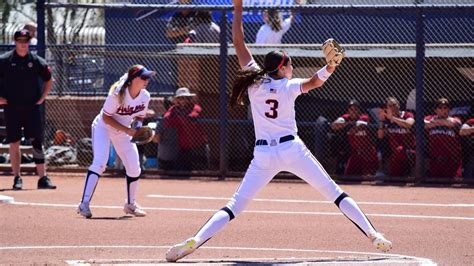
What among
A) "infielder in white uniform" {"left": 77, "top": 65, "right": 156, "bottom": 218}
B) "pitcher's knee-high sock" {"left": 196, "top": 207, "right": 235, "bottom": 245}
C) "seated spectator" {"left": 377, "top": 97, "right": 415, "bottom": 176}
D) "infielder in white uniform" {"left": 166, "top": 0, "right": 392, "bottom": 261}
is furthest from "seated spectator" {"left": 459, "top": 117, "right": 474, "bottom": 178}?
"pitcher's knee-high sock" {"left": 196, "top": 207, "right": 235, "bottom": 245}

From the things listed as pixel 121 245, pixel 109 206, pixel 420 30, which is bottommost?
pixel 109 206

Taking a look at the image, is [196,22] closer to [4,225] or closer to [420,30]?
[420,30]

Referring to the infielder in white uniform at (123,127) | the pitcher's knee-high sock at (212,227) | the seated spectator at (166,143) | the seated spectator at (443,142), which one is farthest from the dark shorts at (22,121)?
the pitcher's knee-high sock at (212,227)

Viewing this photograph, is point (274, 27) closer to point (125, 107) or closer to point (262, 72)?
point (125, 107)

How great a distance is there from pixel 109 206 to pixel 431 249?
15.4ft

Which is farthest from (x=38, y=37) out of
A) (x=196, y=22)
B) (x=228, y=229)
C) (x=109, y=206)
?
(x=228, y=229)

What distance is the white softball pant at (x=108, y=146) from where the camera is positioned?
11.0 meters

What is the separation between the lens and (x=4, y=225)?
33.9ft

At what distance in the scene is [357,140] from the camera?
1468cm

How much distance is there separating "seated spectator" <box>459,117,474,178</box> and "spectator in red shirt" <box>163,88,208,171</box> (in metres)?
3.91

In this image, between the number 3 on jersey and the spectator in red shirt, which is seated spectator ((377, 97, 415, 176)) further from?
the number 3 on jersey

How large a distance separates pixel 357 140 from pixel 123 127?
4.84 metres

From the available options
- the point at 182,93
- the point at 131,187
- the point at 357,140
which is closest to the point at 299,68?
the point at 357,140

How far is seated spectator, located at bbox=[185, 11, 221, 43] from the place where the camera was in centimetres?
1650
